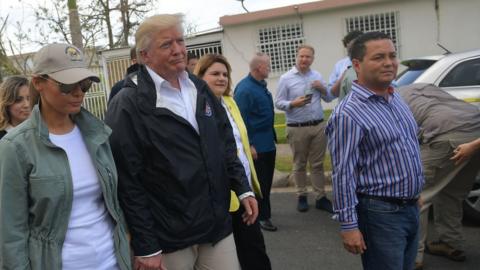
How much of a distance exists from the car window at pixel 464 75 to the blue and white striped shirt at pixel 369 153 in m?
3.18

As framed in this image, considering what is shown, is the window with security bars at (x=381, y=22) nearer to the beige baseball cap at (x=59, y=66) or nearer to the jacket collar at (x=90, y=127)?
the jacket collar at (x=90, y=127)

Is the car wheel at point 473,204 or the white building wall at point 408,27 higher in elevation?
the white building wall at point 408,27

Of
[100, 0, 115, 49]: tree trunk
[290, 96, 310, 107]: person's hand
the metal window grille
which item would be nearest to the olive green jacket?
[290, 96, 310, 107]: person's hand

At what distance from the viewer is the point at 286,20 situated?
15.2 meters

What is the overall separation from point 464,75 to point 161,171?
4.39m

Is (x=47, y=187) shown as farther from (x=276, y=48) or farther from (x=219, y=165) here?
(x=276, y=48)

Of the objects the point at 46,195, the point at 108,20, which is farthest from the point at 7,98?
the point at 108,20

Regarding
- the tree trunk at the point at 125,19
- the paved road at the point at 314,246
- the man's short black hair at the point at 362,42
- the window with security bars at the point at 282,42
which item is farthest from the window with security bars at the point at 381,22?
the man's short black hair at the point at 362,42

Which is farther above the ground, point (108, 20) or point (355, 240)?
point (108, 20)

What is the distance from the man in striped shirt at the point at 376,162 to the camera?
8.39 feet

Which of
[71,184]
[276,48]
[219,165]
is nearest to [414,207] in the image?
[219,165]

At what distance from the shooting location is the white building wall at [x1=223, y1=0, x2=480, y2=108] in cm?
1396

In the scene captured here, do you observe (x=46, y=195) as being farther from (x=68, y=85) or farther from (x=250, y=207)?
(x=250, y=207)

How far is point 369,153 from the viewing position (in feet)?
8.49
